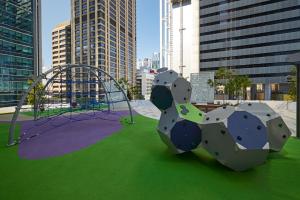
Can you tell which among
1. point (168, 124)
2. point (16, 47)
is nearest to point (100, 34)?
point (16, 47)

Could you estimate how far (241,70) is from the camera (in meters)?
59.5

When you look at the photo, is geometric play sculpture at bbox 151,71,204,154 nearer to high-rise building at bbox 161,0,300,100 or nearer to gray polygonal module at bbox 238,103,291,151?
gray polygonal module at bbox 238,103,291,151

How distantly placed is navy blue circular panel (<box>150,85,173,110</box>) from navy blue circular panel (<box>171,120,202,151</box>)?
0.91 meters

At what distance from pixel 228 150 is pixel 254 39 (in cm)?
6253

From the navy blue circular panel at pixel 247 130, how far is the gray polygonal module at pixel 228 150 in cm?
11

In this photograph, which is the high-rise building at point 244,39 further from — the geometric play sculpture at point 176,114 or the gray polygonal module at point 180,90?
the geometric play sculpture at point 176,114

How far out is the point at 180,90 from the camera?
6832mm

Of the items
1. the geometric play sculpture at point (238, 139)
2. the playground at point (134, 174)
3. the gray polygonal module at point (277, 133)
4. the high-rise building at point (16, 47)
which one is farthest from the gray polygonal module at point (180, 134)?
the high-rise building at point (16, 47)

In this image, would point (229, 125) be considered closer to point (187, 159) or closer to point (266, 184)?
point (266, 184)

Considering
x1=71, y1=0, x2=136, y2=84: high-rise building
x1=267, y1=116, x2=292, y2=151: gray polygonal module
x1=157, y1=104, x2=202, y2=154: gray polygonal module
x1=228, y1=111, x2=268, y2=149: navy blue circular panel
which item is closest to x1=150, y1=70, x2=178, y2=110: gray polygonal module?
x1=157, y1=104, x2=202, y2=154: gray polygonal module

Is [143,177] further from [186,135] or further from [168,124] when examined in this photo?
[168,124]

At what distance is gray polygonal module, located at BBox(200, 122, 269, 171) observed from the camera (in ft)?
15.5

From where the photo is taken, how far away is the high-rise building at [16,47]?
133 feet

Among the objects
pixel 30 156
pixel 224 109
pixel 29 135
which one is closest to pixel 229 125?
pixel 224 109
